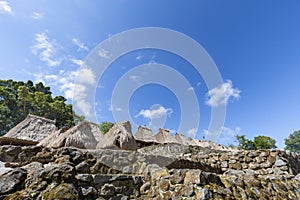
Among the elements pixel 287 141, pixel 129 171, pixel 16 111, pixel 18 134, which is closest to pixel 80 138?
pixel 129 171

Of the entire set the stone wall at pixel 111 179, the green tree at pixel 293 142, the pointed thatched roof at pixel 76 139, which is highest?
the green tree at pixel 293 142

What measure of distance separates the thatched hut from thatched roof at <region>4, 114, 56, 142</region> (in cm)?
629

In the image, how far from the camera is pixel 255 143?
2672 centimetres

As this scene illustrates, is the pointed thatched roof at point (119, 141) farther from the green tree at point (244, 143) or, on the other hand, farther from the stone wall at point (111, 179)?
the green tree at point (244, 143)

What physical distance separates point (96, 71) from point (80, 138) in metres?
2.56

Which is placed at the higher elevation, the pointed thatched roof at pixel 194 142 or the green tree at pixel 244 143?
the green tree at pixel 244 143

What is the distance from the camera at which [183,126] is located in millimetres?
6312

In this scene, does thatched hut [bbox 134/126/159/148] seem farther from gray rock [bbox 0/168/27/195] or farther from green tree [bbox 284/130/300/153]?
green tree [bbox 284/130/300/153]

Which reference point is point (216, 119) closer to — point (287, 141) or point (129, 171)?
point (129, 171)

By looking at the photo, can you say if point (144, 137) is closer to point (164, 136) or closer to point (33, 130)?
point (164, 136)

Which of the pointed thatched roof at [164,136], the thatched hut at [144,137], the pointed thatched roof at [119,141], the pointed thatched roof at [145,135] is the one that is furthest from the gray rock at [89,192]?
the pointed thatched roof at [164,136]

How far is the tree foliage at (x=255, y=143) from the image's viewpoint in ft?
85.6

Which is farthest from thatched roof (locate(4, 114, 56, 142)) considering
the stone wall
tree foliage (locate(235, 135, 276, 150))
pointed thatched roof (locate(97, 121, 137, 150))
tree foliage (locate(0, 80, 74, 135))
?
tree foliage (locate(235, 135, 276, 150))

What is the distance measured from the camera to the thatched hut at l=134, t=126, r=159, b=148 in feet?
45.5
